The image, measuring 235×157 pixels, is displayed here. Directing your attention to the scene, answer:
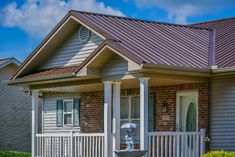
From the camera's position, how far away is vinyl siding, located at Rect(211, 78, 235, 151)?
18.2m

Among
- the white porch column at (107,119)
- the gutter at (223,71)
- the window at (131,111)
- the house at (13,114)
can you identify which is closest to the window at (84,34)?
the white porch column at (107,119)

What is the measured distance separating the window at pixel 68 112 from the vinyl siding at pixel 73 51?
2846 mm

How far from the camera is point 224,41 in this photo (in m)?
21.0

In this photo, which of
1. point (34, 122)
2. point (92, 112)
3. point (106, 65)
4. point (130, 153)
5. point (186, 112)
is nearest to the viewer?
point (130, 153)

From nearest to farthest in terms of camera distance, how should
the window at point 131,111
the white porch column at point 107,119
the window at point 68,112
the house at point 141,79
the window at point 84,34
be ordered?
the house at point 141,79
the white porch column at point 107,119
the window at point 84,34
the window at point 131,111
the window at point 68,112

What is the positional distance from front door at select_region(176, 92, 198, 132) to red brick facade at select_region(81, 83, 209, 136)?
166 mm

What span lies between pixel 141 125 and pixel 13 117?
17218mm

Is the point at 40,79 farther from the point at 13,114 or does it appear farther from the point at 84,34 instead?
the point at 13,114

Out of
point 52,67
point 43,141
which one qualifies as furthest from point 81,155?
point 52,67

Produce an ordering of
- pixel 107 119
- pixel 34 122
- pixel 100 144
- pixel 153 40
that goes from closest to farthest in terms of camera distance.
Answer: pixel 107 119
pixel 153 40
pixel 100 144
pixel 34 122

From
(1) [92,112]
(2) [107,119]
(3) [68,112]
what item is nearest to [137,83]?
(2) [107,119]

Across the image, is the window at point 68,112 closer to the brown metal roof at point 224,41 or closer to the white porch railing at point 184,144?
the brown metal roof at point 224,41

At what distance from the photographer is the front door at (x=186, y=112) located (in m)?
19.8

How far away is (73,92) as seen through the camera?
2503cm
